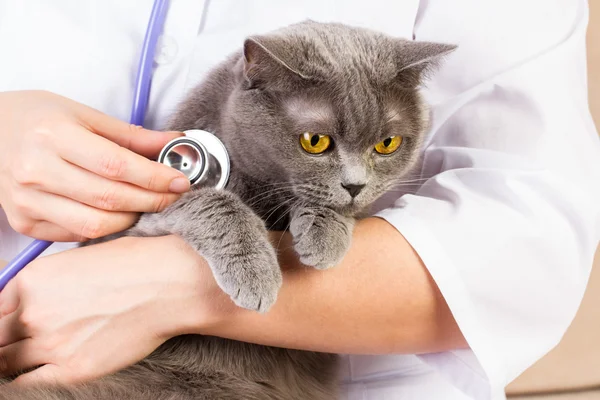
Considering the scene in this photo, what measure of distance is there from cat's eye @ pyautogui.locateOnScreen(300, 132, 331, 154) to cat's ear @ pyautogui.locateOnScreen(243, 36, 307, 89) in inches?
3.0

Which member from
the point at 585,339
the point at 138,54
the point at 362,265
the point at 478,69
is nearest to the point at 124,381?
the point at 362,265

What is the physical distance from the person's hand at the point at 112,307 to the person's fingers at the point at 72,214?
1.5 inches

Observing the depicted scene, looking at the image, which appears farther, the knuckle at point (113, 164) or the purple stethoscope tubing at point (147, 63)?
the purple stethoscope tubing at point (147, 63)

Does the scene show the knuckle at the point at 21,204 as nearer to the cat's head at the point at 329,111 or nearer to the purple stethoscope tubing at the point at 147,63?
the purple stethoscope tubing at the point at 147,63

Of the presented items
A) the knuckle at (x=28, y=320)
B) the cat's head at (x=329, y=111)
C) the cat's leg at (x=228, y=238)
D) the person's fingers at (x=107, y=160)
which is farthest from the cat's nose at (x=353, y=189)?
the knuckle at (x=28, y=320)

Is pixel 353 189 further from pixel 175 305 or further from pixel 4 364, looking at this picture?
pixel 4 364

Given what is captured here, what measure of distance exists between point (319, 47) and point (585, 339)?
1.27 metres

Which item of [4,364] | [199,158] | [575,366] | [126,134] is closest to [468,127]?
[199,158]

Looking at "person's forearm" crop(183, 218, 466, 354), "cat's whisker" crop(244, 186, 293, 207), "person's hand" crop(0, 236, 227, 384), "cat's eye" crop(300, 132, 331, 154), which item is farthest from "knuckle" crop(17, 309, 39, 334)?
"cat's eye" crop(300, 132, 331, 154)

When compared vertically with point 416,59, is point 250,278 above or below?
below

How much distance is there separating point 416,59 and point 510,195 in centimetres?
23

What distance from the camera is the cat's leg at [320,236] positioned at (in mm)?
771

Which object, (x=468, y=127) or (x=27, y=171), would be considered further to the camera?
(x=468, y=127)

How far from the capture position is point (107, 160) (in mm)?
770
